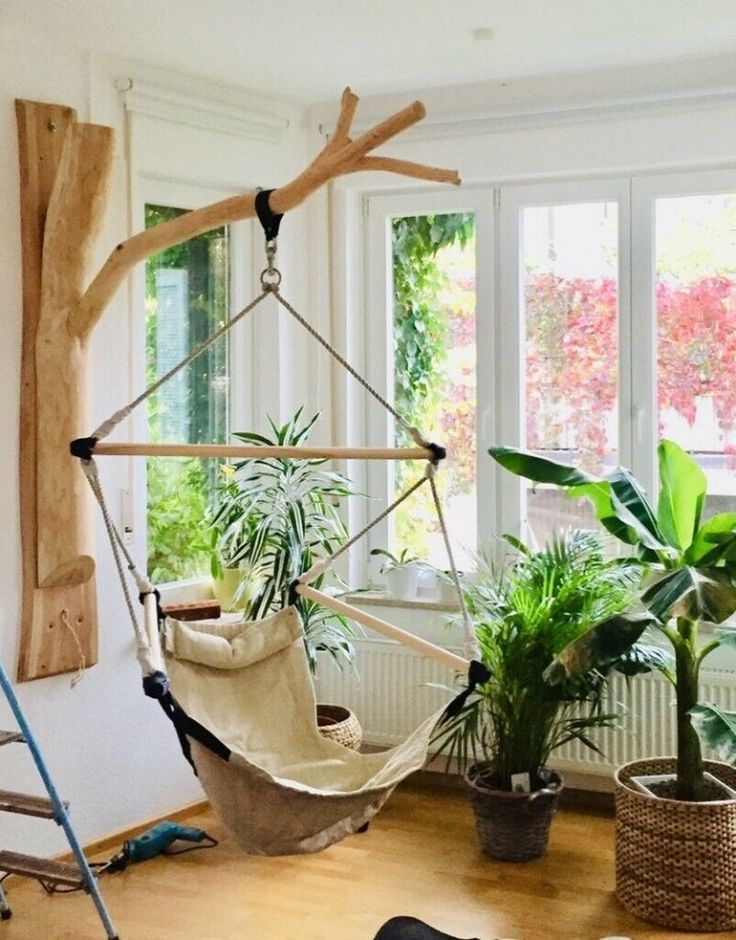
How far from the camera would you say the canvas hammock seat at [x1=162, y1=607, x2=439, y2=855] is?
2.72 m

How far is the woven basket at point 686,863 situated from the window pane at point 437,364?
1379mm

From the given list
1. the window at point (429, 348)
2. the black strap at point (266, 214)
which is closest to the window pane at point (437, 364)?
the window at point (429, 348)

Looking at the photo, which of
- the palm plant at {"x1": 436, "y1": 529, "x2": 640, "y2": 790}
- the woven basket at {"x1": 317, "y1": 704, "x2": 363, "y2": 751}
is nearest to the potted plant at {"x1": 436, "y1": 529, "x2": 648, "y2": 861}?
the palm plant at {"x1": 436, "y1": 529, "x2": 640, "y2": 790}

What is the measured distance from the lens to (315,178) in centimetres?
275

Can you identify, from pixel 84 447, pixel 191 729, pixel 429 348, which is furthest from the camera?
pixel 429 348

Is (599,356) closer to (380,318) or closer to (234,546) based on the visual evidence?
(380,318)

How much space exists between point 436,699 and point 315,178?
2213 millimetres

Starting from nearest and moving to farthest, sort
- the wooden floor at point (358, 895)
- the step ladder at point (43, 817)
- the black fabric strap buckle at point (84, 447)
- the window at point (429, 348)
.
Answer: the black fabric strap buckle at point (84, 447) → the step ladder at point (43, 817) → the wooden floor at point (358, 895) → the window at point (429, 348)

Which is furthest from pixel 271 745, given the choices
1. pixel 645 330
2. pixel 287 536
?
pixel 645 330

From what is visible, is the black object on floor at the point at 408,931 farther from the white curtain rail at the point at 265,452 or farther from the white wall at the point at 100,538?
the white curtain rail at the point at 265,452

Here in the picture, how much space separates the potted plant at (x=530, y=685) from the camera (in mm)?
3658

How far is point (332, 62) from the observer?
3990mm

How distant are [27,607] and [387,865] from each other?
4.45ft

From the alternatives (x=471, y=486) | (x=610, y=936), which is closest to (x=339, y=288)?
(x=471, y=486)
